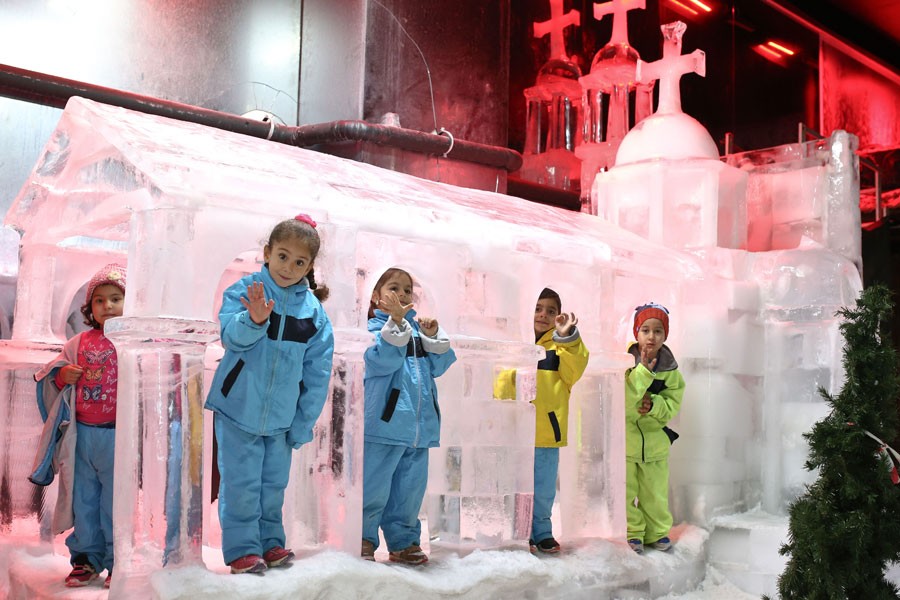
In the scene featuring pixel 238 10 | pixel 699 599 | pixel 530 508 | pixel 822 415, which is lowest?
pixel 699 599

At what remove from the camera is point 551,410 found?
596cm

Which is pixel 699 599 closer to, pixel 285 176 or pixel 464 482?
pixel 464 482

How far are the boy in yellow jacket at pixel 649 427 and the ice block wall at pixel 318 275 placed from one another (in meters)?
0.20

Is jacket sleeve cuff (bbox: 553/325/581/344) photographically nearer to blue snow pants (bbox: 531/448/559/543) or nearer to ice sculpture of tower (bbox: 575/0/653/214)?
blue snow pants (bbox: 531/448/559/543)

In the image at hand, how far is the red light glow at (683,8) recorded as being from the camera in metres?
10.9

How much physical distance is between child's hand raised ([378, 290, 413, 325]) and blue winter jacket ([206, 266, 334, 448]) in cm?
45

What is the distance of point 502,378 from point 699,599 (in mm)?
1861

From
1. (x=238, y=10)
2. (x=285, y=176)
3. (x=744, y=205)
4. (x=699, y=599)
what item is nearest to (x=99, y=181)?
(x=285, y=176)

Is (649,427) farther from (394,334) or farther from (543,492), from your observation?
(394,334)

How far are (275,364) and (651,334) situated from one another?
281 centimetres

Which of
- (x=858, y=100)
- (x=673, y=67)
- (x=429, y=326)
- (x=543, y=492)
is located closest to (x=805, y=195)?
(x=673, y=67)

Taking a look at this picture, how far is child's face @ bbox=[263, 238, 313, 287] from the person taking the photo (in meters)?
4.56

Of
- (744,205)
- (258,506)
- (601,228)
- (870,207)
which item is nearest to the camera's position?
(258,506)

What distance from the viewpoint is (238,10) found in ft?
25.6
